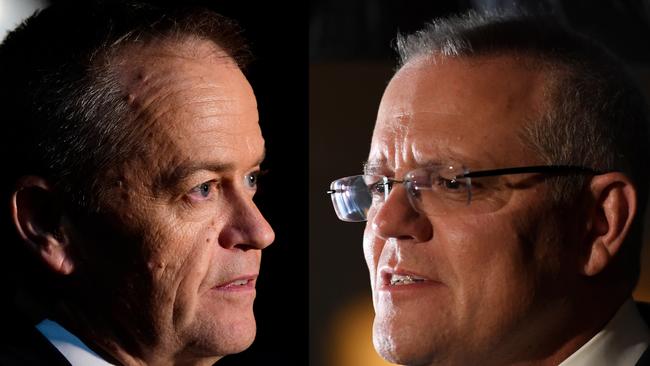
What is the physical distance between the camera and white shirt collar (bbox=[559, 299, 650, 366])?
2.18 meters

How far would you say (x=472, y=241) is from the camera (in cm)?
218

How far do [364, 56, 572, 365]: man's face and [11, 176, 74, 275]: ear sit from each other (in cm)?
74

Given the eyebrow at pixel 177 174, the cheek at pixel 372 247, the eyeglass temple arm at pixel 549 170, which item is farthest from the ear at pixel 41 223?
the eyeglass temple arm at pixel 549 170

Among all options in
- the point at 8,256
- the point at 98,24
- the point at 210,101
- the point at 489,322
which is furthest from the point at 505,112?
the point at 8,256

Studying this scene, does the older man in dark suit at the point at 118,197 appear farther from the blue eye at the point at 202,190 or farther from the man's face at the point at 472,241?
the man's face at the point at 472,241

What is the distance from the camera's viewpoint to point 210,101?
7.77 ft

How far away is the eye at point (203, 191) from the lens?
2.35 meters

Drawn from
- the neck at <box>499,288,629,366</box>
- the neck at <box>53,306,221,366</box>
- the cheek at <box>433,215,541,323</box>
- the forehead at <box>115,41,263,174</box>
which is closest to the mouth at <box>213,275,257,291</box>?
the neck at <box>53,306,221,366</box>

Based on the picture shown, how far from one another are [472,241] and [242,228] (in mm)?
563

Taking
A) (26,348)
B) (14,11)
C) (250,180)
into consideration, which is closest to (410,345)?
(250,180)

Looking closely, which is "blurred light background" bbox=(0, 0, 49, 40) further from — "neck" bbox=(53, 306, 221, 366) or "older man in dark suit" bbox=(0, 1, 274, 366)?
"neck" bbox=(53, 306, 221, 366)

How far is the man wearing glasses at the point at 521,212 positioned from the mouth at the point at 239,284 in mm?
375

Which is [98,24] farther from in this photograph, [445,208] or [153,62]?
[445,208]

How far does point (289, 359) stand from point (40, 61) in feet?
3.70
